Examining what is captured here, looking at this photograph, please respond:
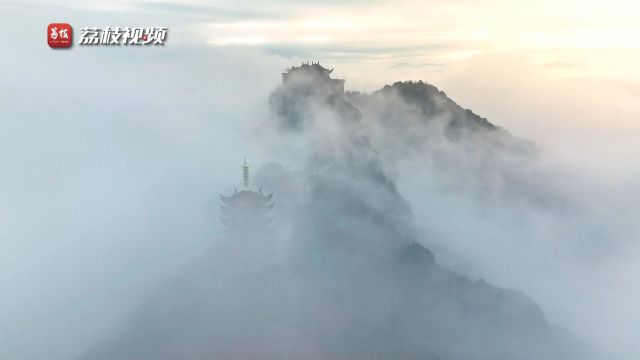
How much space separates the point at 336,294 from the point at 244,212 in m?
18.5

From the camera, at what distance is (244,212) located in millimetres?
75750

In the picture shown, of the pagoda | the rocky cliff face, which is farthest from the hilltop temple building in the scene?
the pagoda

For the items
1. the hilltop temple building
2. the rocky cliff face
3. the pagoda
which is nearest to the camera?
the rocky cliff face

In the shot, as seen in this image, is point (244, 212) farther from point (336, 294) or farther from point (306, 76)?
point (306, 76)

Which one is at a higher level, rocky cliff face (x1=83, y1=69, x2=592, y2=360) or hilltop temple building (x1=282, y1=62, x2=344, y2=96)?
hilltop temple building (x1=282, y1=62, x2=344, y2=96)

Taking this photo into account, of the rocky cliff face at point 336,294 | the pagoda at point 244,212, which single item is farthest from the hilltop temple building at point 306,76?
the pagoda at point 244,212

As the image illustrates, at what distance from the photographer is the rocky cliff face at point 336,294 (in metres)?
70.2

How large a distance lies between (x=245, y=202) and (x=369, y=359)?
24.0m

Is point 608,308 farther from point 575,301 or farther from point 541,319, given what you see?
point 541,319

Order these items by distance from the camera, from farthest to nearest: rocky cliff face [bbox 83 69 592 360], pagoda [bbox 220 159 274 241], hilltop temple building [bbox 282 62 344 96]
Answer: hilltop temple building [bbox 282 62 344 96]
pagoda [bbox 220 159 274 241]
rocky cliff face [bbox 83 69 592 360]

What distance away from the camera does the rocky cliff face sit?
230 feet

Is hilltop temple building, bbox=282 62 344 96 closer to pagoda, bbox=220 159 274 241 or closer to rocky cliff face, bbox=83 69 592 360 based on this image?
rocky cliff face, bbox=83 69 592 360

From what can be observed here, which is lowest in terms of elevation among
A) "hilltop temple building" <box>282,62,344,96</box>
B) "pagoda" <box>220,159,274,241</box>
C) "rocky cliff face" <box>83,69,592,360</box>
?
"rocky cliff face" <box>83,69,592,360</box>

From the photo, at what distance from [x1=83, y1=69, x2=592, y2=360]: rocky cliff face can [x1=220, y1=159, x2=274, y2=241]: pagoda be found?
2.63m
